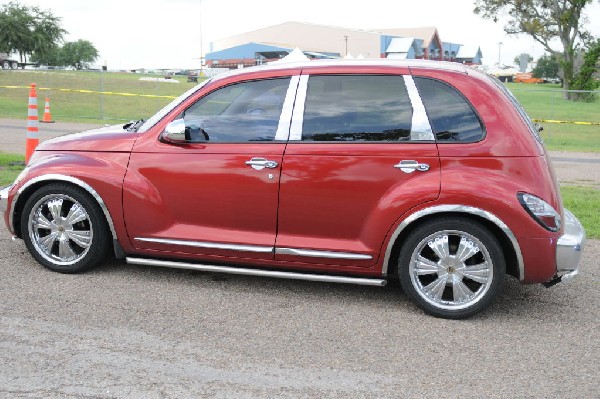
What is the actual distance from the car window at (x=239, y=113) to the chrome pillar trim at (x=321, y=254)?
85 centimetres

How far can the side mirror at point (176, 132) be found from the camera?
536cm

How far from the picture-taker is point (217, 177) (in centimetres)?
527

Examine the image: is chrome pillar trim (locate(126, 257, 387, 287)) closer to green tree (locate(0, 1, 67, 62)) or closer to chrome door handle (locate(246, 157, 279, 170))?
chrome door handle (locate(246, 157, 279, 170))

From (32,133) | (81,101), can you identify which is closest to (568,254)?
(32,133)

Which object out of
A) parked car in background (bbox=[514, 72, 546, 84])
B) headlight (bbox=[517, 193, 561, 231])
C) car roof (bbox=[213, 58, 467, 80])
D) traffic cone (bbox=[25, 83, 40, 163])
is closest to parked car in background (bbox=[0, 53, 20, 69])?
traffic cone (bbox=[25, 83, 40, 163])

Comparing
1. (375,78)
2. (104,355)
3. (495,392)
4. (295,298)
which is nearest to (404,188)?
(375,78)

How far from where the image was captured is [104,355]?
4.11 metres

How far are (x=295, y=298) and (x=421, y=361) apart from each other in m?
1.36

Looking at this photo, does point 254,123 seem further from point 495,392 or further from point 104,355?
point 495,392

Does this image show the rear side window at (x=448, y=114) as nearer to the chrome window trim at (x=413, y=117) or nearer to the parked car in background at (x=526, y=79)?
the chrome window trim at (x=413, y=117)

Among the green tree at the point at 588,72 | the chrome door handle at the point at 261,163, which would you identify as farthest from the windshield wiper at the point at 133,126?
the green tree at the point at 588,72

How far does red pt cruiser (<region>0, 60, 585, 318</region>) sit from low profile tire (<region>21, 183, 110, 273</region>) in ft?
0.04

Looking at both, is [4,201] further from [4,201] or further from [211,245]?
[211,245]

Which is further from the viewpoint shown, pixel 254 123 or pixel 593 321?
pixel 254 123
